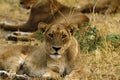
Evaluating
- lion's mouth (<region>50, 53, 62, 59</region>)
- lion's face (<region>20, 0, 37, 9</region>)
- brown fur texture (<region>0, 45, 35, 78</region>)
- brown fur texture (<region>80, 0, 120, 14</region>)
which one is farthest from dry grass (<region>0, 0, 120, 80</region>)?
brown fur texture (<region>80, 0, 120, 14</region>)

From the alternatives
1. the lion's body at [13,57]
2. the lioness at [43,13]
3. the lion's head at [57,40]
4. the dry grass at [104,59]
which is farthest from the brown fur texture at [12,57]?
the lioness at [43,13]

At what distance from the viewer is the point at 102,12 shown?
408 inches

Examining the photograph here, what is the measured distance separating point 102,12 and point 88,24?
250cm

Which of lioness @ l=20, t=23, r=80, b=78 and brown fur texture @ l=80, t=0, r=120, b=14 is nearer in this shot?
lioness @ l=20, t=23, r=80, b=78

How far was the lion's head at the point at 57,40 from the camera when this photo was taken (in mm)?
5547

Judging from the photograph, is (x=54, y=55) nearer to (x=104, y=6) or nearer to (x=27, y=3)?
(x=27, y=3)

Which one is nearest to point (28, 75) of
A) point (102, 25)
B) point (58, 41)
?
point (58, 41)

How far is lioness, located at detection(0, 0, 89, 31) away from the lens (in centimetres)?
879

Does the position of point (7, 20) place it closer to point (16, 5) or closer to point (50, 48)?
point (16, 5)

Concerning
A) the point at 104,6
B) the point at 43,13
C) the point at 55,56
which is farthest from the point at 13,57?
the point at 104,6

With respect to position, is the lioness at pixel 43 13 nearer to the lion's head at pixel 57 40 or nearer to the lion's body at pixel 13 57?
the lion's body at pixel 13 57

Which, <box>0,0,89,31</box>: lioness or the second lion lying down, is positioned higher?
<box>0,0,89,31</box>: lioness

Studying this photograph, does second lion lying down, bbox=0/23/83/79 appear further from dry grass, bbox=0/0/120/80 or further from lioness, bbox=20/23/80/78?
dry grass, bbox=0/0/120/80

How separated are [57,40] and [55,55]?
6.6 inches
